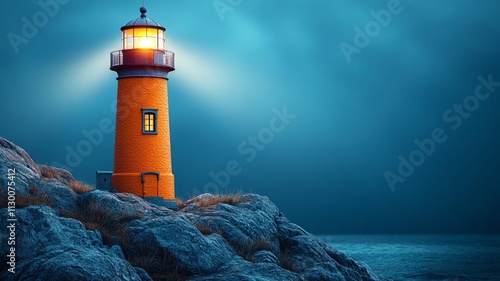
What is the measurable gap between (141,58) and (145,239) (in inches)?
511

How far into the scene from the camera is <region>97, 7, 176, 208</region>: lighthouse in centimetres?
3281

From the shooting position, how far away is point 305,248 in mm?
25812

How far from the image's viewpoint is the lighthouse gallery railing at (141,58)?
1294 inches

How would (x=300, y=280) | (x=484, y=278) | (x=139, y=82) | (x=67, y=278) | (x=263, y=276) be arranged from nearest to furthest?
(x=67, y=278)
(x=263, y=276)
(x=300, y=280)
(x=139, y=82)
(x=484, y=278)

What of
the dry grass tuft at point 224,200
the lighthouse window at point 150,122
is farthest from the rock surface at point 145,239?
the lighthouse window at point 150,122

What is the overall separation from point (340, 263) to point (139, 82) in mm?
12234

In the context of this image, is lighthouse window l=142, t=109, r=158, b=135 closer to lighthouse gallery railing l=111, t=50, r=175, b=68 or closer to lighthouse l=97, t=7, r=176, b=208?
lighthouse l=97, t=7, r=176, b=208

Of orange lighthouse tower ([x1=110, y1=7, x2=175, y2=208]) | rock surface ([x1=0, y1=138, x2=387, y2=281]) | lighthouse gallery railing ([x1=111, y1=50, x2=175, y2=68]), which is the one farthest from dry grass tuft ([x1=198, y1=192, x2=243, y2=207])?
lighthouse gallery railing ([x1=111, y1=50, x2=175, y2=68])

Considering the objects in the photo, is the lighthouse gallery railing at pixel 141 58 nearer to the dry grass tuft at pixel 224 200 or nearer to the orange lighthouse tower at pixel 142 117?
the orange lighthouse tower at pixel 142 117

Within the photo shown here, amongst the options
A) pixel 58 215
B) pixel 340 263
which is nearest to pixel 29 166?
pixel 58 215

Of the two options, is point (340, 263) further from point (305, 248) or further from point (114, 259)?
point (114, 259)

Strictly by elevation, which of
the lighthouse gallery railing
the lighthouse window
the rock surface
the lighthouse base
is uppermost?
the lighthouse gallery railing

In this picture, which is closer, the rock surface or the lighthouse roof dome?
the rock surface

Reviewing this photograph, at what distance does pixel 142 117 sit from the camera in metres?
32.9
